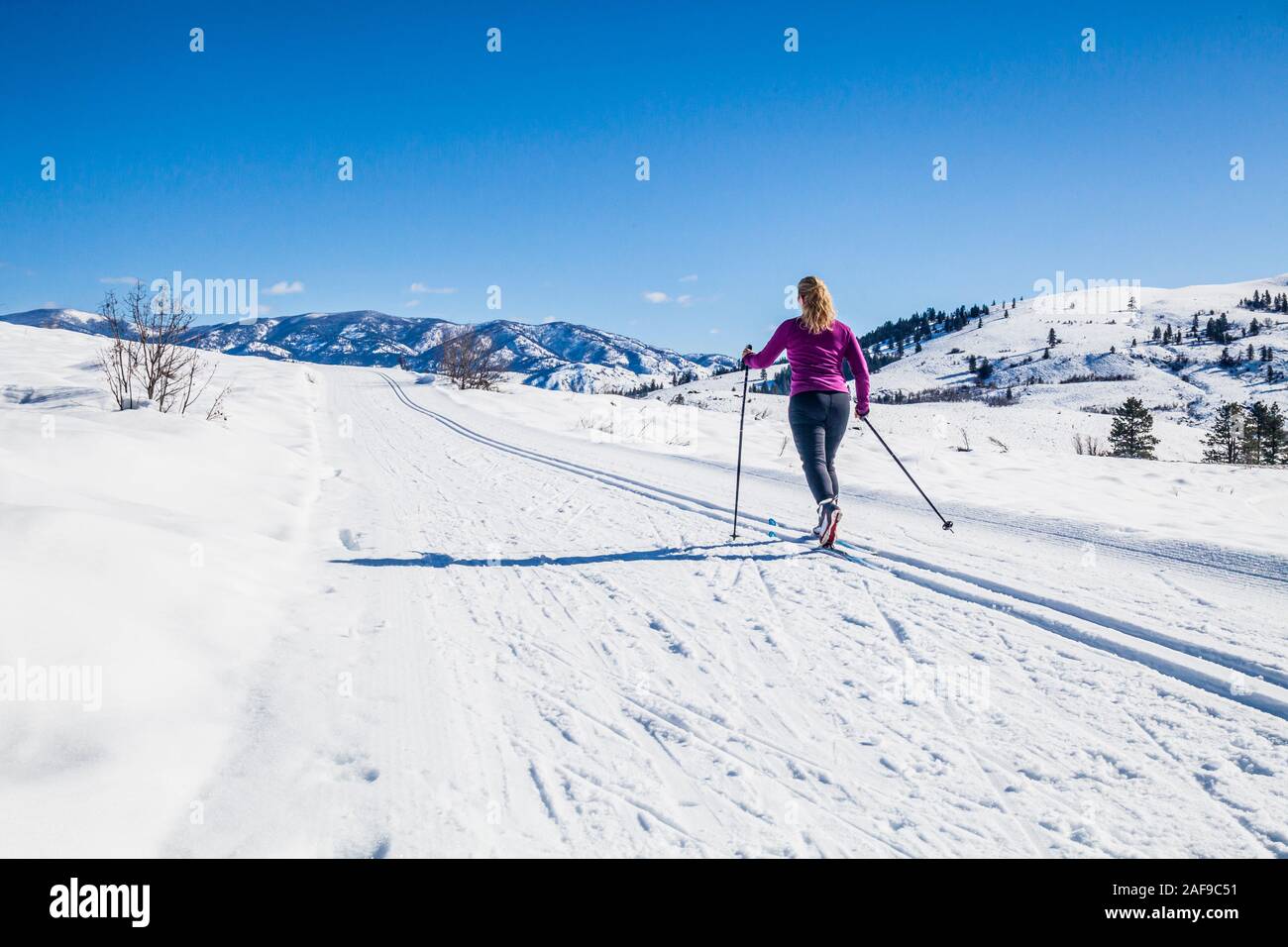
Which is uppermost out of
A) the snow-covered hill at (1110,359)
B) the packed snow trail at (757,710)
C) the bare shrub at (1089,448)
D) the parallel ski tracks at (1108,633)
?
the snow-covered hill at (1110,359)

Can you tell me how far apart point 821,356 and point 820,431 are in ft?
2.14

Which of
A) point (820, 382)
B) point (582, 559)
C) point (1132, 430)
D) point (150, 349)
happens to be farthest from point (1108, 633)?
point (1132, 430)

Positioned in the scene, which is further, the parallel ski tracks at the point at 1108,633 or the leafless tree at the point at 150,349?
the leafless tree at the point at 150,349

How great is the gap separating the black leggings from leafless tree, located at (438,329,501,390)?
1085 inches

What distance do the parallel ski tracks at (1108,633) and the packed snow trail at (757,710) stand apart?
0.02 metres

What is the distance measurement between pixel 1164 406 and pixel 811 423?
82189 mm

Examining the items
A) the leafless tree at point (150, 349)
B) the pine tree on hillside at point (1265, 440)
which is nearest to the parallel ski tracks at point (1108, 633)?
the leafless tree at point (150, 349)

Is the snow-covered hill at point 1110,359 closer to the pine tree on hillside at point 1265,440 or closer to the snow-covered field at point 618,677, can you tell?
the pine tree on hillside at point 1265,440

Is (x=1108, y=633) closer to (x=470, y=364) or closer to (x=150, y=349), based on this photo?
(x=150, y=349)

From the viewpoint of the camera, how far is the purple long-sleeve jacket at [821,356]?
17.7 feet

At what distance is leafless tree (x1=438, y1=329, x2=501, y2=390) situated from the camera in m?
31.9
